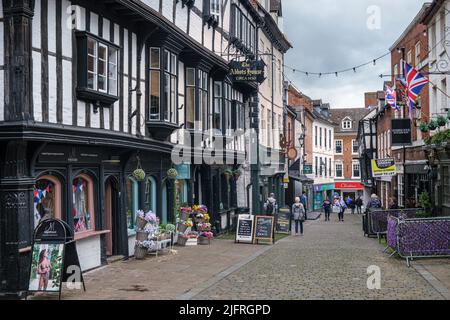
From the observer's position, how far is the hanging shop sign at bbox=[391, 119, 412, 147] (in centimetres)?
2456

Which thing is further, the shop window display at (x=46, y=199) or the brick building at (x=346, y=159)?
the brick building at (x=346, y=159)

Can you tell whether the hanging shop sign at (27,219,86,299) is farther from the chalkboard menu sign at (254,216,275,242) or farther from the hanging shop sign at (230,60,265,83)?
the hanging shop sign at (230,60,265,83)

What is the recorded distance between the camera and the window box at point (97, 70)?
39.9 ft

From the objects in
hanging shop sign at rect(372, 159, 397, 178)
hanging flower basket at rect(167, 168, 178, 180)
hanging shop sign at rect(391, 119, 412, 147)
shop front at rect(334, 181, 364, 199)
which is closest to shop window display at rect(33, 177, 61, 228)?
hanging flower basket at rect(167, 168, 178, 180)

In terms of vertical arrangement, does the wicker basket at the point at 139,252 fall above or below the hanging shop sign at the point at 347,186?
above

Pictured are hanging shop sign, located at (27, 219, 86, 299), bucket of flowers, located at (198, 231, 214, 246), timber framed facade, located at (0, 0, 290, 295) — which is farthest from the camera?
bucket of flowers, located at (198, 231, 214, 246)

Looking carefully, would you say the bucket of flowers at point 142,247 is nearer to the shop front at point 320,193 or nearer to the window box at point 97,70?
the window box at point 97,70

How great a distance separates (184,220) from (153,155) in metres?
2.98

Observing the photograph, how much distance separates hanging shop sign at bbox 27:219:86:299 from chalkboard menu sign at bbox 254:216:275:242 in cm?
1015

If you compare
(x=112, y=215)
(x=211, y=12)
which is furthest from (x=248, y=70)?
(x=112, y=215)

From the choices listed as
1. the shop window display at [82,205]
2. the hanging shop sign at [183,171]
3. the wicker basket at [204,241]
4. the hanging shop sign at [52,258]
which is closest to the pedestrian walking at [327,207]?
the hanging shop sign at [183,171]

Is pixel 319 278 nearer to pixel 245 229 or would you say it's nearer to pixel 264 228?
pixel 264 228

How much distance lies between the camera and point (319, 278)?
12.3 m

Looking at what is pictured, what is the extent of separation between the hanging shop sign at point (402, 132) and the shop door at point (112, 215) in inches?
561
